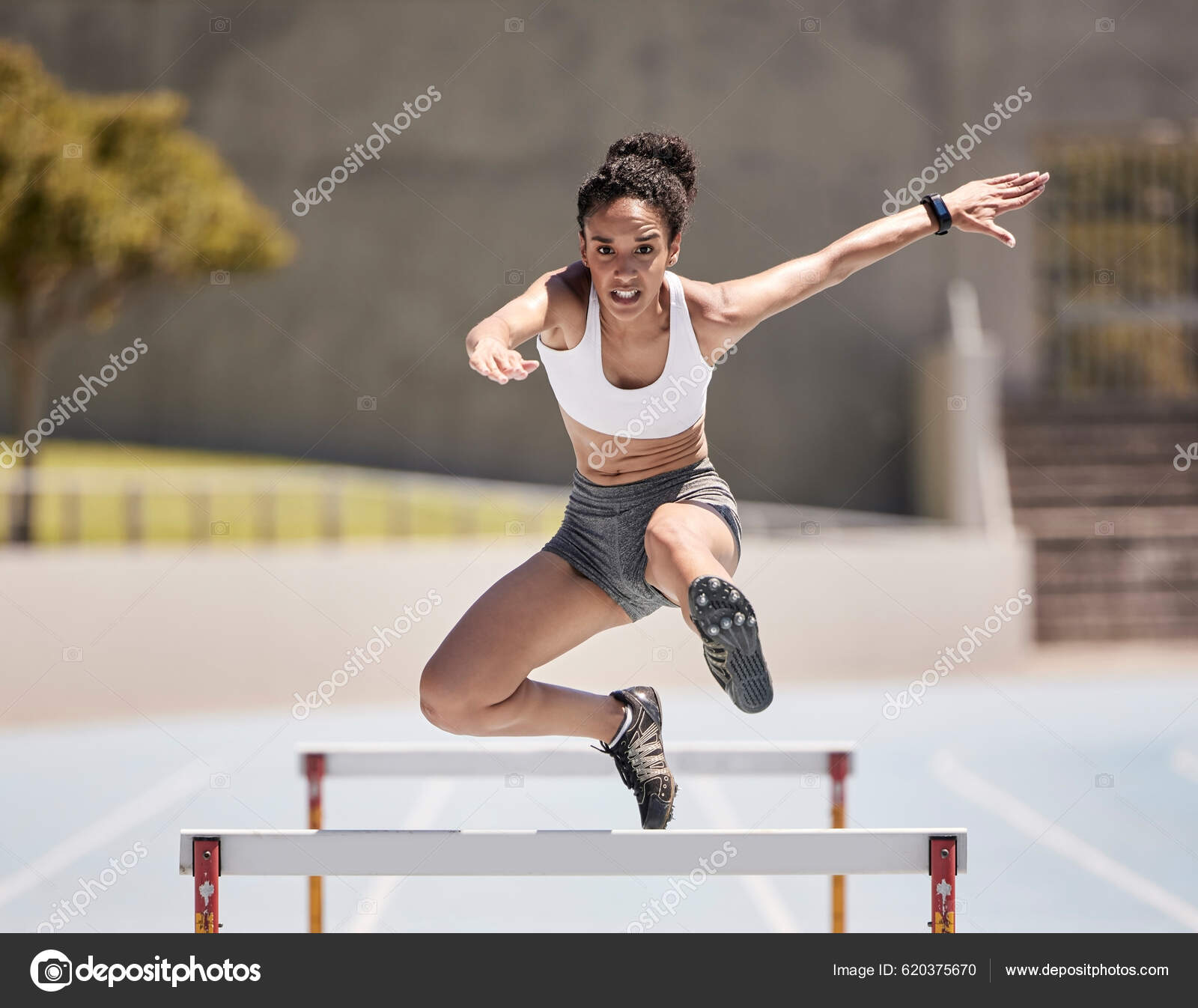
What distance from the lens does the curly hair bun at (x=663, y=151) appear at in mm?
3230

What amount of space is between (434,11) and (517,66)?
1.04 m

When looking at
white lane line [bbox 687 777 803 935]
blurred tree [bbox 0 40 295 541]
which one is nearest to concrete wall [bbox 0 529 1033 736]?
blurred tree [bbox 0 40 295 541]

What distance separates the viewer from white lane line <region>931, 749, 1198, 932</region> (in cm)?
486

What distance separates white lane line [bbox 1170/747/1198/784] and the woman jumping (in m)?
4.71

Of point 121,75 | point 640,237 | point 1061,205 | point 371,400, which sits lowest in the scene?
point 640,237

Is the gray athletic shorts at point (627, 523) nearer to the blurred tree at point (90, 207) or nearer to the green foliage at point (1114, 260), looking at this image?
the blurred tree at point (90, 207)

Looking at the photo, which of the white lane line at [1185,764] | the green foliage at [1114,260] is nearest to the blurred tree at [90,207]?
the white lane line at [1185,764]

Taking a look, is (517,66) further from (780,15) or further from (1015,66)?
(1015,66)

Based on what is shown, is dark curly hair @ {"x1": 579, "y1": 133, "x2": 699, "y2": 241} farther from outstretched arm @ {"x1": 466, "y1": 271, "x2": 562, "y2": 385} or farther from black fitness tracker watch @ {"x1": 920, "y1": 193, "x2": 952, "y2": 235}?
black fitness tracker watch @ {"x1": 920, "y1": 193, "x2": 952, "y2": 235}

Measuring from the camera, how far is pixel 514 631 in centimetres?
327

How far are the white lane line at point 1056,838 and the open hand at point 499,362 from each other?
3.52 metres
